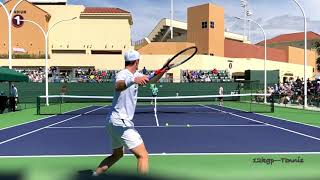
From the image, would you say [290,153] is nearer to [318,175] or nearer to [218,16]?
[318,175]

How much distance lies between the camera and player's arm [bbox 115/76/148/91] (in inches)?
235

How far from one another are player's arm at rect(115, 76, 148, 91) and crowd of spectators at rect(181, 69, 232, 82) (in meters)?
46.8

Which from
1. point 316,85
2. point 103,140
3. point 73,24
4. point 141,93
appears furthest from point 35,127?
point 73,24

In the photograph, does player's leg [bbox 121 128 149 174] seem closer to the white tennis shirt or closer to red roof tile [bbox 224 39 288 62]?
the white tennis shirt

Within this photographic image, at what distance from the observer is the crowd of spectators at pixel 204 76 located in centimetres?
5404

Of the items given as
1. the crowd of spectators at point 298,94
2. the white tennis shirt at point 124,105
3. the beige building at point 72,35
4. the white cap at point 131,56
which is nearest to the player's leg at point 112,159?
the white tennis shirt at point 124,105

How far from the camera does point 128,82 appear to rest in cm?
613

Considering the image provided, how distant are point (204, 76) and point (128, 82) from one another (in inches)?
1974

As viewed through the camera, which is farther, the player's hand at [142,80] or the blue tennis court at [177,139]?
the blue tennis court at [177,139]

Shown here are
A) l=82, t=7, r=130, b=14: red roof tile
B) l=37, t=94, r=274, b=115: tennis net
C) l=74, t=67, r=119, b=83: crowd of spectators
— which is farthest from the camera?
Result: l=82, t=7, r=130, b=14: red roof tile

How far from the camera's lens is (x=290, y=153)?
35.2ft

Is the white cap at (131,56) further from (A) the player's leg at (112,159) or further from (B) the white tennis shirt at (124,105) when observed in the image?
(A) the player's leg at (112,159)

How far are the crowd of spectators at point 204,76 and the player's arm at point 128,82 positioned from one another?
4684 cm

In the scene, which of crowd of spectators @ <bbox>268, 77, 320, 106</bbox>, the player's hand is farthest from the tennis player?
crowd of spectators @ <bbox>268, 77, 320, 106</bbox>
